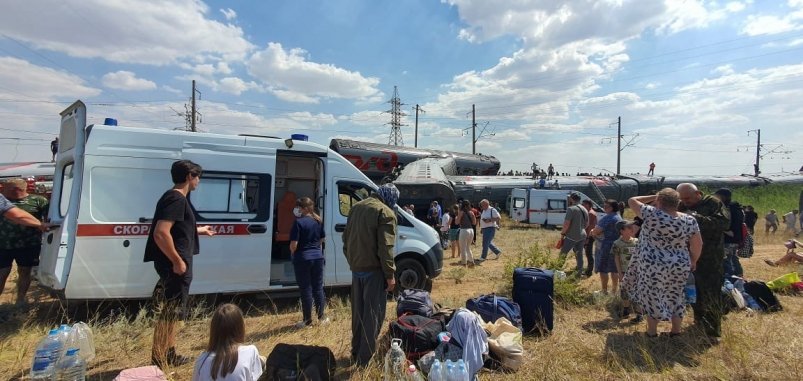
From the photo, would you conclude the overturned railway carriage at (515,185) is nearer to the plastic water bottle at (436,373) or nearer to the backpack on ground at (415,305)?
the backpack on ground at (415,305)

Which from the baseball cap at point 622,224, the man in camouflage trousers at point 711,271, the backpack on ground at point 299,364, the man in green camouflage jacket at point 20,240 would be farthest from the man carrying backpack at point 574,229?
the man in green camouflage jacket at point 20,240

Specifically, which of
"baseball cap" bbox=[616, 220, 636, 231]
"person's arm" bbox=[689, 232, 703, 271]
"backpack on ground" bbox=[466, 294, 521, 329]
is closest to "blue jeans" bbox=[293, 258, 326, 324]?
"backpack on ground" bbox=[466, 294, 521, 329]

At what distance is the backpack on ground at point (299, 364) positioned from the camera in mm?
3160

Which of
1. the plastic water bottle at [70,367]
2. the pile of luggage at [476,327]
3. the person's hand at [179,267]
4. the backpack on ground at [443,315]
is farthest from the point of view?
the backpack on ground at [443,315]

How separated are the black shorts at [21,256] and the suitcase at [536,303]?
6.27 metres

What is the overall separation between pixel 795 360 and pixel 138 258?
7.08 meters

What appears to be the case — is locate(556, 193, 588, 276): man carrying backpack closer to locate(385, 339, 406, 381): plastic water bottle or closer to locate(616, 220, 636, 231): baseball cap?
locate(616, 220, 636, 231): baseball cap

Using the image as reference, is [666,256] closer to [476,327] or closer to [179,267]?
[476,327]

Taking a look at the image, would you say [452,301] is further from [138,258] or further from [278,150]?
[138,258]

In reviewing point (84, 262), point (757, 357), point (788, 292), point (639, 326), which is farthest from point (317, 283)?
point (788, 292)

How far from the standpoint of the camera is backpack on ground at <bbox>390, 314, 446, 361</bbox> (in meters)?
3.95

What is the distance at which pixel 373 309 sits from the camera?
3840 millimetres

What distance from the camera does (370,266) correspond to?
12.5ft

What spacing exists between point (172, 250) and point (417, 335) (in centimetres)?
226
